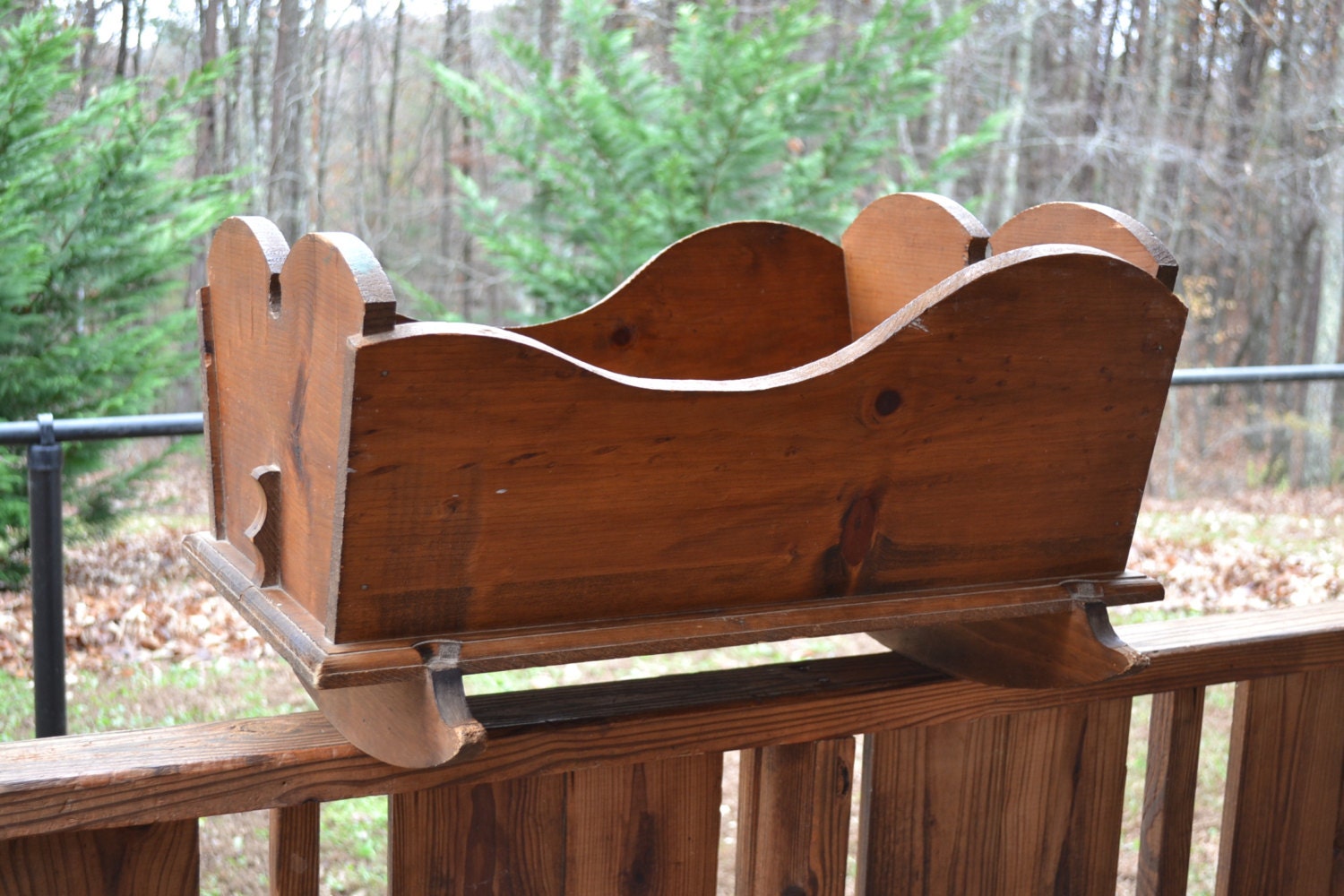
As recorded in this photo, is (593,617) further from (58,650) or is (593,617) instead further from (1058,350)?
(58,650)

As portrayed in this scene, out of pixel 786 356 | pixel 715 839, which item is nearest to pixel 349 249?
pixel 715 839

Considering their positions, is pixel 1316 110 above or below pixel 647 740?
above

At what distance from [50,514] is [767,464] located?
4.53 ft

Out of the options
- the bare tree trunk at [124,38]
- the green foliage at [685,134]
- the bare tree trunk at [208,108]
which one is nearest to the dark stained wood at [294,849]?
the green foliage at [685,134]

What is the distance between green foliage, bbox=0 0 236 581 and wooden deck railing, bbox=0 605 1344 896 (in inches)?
114

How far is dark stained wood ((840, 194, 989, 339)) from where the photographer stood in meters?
1.05

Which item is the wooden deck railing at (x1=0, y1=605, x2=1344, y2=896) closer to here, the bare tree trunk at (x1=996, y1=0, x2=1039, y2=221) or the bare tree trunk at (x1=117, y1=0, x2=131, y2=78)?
the bare tree trunk at (x1=117, y1=0, x2=131, y2=78)

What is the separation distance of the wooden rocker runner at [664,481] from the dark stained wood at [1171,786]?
0.16 meters

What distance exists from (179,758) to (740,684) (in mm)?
390

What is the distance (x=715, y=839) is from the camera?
2.85ft

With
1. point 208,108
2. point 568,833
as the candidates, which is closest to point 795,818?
point 568,833

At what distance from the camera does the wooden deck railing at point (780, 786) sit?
714 mm

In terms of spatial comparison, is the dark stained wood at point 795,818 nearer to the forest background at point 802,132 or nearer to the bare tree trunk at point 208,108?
the forest background at point 802,132

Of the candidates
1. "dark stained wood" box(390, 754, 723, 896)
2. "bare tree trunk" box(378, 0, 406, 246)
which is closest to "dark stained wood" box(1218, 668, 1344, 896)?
"dark stained wood" box(390, 754, 723, 896)
